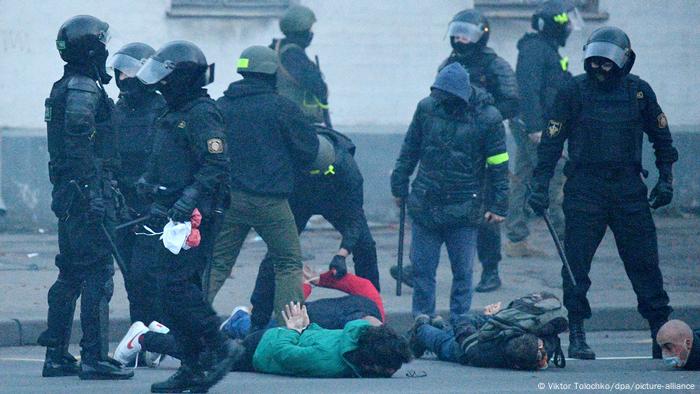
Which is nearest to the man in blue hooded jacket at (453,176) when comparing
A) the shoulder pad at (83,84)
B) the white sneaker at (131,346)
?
the white sneaker at (131,346)

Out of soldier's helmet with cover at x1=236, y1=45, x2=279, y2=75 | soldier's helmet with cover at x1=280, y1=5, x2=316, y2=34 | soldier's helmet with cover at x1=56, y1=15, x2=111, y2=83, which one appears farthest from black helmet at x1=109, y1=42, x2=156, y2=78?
soldier's helmet with cover at x1=280, y1=5, x2=316, y2=34

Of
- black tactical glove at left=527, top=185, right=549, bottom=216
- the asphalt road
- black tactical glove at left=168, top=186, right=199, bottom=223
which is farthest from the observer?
black tactical glove at left=527, top=185, right=549, bottom=216

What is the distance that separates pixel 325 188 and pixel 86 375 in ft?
7.33

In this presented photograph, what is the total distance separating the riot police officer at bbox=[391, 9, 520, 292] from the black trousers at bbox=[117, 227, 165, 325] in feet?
8.98

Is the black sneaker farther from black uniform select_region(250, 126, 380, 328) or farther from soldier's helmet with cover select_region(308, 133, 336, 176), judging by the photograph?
soldier's helmet with cover select_region(308, 133, 336, 176)

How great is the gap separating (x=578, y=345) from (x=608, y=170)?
42.2 inches

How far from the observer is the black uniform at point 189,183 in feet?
21.7

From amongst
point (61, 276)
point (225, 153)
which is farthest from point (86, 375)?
point (225, 153)

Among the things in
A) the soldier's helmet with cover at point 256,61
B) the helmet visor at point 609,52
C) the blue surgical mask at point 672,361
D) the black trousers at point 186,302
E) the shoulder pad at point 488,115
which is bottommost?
the blue surgical mask at point 672,361

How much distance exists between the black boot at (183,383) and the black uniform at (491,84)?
4.23 meters

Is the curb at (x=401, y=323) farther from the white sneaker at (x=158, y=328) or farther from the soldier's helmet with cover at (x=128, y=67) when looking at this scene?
the soldier's helmet with cover at (x=128, y=67)

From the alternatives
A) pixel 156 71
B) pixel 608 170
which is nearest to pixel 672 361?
pixel 608 170

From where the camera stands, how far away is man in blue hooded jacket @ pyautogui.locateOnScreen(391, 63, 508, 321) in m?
9.02

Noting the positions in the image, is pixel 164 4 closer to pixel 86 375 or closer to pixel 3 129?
pixel 3 129
